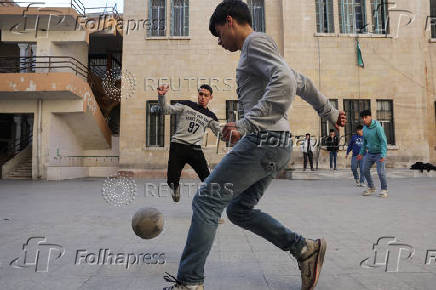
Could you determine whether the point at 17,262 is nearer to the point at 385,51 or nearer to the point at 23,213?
the point at 23,213

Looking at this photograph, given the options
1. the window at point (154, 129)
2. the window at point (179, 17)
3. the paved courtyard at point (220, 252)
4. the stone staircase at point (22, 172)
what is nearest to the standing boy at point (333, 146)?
the window at point (154, 129)

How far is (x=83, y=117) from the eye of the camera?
1438 cm

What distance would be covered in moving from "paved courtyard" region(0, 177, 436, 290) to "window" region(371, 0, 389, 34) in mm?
13676

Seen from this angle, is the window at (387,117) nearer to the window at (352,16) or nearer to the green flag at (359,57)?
the green flag at (359,57)

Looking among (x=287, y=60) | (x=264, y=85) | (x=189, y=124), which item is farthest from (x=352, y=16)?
(x=264, y=85)

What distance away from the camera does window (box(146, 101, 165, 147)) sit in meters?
14.6

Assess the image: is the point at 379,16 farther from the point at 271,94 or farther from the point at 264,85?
the point at 271,94

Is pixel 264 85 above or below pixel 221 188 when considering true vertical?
above

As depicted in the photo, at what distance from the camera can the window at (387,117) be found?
14969 mm

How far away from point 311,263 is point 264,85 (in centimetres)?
124

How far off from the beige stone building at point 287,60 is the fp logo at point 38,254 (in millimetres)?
10992

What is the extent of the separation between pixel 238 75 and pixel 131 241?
222 cm

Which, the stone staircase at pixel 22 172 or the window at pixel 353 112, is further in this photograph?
the window at pixel 353 112

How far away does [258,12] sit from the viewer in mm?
15570
